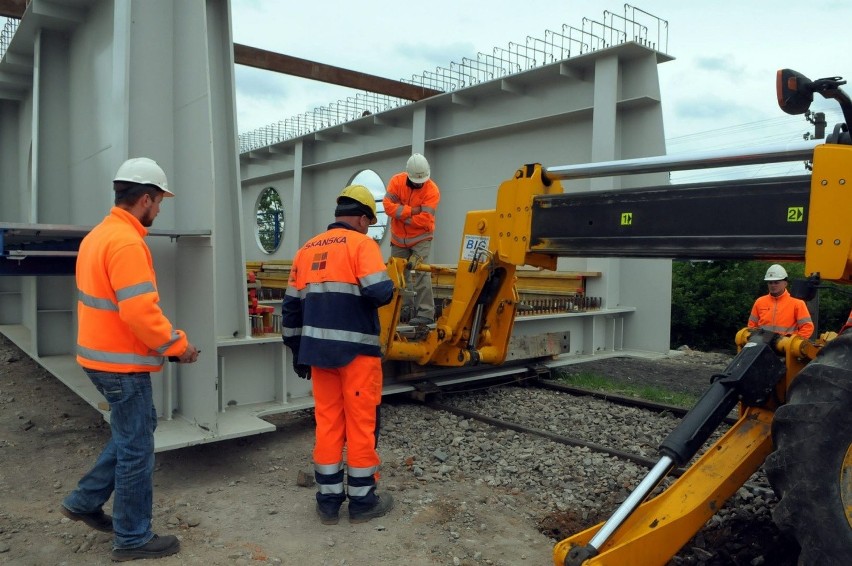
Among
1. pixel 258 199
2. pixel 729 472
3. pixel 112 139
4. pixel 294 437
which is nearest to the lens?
pixel 729 472

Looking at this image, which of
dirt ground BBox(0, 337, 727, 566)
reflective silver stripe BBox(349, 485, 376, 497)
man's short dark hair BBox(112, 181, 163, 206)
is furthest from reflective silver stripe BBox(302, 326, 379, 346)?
man's short dark hair BBox(112, 181, 163, 206)

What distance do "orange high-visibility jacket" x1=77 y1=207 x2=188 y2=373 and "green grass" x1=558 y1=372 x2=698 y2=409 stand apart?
511cm

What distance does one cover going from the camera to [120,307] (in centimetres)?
304

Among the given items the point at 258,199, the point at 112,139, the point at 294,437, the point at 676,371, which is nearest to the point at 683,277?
the point at 676,371

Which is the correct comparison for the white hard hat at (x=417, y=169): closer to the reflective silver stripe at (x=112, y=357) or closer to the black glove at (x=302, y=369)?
the black glove at (x=302, y=369)

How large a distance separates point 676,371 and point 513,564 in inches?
247

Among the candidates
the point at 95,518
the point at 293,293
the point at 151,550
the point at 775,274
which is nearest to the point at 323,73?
the point at 775,274

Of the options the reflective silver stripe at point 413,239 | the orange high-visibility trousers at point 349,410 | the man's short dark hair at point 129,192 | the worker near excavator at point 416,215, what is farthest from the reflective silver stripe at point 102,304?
the reflective silver stripe at point 413,239

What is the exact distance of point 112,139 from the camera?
188 inches

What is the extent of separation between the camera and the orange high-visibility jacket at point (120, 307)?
3.04 metres

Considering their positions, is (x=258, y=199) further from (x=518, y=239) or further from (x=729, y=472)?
(x=729, y=472)

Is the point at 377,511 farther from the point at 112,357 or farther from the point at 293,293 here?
the point at 112,357

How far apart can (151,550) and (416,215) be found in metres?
4.27

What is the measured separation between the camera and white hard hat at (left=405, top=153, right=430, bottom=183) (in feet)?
21.6
